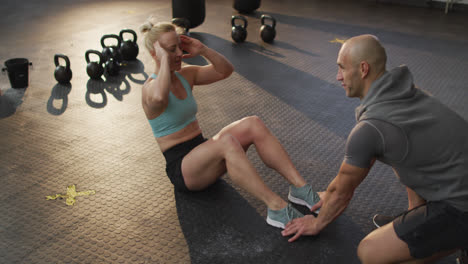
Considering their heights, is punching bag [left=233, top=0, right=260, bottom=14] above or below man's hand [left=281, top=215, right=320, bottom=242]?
above

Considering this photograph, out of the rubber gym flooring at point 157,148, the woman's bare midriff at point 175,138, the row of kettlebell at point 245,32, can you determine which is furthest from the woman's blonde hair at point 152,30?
the row of kettlebell at point 245,32

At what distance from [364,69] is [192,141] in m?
0.92

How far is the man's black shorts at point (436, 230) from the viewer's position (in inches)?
56.2

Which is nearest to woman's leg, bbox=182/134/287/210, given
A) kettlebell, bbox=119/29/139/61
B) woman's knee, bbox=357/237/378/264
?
woman's knee, bbox=357/237/378/264

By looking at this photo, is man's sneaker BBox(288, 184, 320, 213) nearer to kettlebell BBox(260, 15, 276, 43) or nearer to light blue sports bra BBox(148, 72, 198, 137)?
light blue sports bra BBox(148, 72, 198, 137)

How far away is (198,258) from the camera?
176cm

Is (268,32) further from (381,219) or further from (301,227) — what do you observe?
(301,227)

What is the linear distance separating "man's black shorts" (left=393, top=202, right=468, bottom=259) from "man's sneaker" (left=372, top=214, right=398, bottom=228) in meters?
0.48

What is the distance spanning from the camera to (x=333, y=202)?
169 cm

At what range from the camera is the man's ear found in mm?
1517

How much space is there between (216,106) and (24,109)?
4.66 feet

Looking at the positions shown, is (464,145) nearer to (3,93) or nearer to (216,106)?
(216,106)

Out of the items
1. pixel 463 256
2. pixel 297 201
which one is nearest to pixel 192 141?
pixel 297 201

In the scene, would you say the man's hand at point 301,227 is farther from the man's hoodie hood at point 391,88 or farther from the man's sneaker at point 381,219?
the man's hoodie hood at point 391,88
